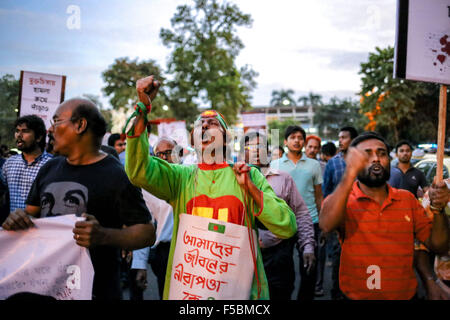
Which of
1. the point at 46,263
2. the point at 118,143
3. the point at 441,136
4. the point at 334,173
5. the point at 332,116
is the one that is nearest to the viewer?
the point at 46,263

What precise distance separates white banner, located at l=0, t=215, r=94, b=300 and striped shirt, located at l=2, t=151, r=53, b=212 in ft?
6.41

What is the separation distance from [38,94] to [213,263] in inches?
191

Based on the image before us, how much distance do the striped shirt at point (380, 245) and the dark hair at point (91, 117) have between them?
1741 millimetres

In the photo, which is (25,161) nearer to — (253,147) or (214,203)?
(253,147)

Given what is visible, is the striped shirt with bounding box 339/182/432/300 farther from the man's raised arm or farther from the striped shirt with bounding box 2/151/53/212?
the striped shirt with bounding box 2/151/53/212

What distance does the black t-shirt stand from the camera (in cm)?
231

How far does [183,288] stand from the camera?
7.88ft

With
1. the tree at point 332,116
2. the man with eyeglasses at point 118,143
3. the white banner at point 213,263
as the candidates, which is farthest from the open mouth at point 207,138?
the tree at point 332,116

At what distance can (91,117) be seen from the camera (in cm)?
247

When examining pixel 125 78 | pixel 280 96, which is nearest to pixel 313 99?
pixel 280 96

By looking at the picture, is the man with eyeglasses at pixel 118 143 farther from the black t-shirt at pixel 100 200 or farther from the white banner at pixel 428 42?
the white banner at pixel 428 42

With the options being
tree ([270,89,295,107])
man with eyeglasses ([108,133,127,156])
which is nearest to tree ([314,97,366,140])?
tree ([270,89,295,107])

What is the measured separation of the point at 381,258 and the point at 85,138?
6.75 feet

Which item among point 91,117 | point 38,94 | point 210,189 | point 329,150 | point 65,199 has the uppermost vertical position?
point 38,94
